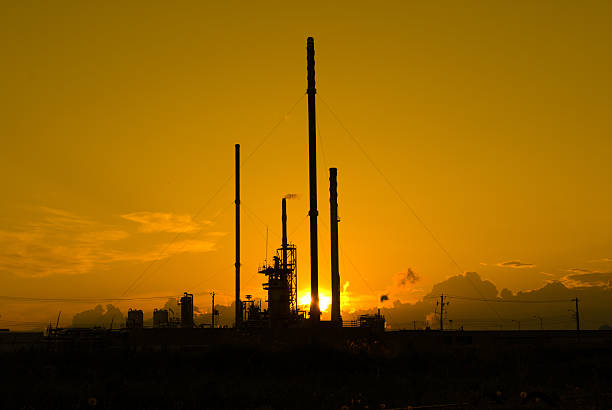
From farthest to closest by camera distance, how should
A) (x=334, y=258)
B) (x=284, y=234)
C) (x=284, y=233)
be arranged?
(x=284, y=233) < (x=284, y=234) < (x=334, y=258)

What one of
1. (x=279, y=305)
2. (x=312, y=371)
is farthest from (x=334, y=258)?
(x=312, y=371)

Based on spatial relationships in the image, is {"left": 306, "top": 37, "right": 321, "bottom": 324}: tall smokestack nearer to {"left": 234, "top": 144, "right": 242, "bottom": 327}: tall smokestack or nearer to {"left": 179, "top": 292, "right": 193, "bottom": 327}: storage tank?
{"left": 234, "top": 144, "right": 242, "bottom": 327}: tall smokestack

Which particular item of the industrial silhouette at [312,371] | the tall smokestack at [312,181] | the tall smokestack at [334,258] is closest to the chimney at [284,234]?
the tall smokestack at [334,258]

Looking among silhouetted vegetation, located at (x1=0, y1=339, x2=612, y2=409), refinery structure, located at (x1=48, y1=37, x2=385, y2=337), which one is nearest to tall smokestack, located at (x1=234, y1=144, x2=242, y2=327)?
refinery structure, located at (x1=48, y1=37, x2=385, y2=337)

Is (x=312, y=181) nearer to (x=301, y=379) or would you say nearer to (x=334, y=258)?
(x=301, y=379)

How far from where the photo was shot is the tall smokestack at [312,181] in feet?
146

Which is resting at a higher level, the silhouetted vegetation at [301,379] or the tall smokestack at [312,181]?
the tall smokestack at [312,181]

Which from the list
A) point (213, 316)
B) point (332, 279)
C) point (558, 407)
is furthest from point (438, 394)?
point (213, 316)

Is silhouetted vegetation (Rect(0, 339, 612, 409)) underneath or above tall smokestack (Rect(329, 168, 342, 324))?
underneath

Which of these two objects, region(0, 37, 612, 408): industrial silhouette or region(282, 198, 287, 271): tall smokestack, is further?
region(282, 198, 287, 271): tall smokestack

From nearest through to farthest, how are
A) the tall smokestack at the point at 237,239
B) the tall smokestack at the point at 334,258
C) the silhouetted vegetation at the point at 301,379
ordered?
the silhouetted vegetation at the point at 301,379 → the tall smokestack at the point at 237,239 → the tall smokestack at the point at 334,258

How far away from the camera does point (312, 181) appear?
147 ft

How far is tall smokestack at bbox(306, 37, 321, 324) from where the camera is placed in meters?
44.6

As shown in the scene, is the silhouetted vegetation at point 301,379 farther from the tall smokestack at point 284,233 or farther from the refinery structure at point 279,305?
the tall smokestack at point 284,233
